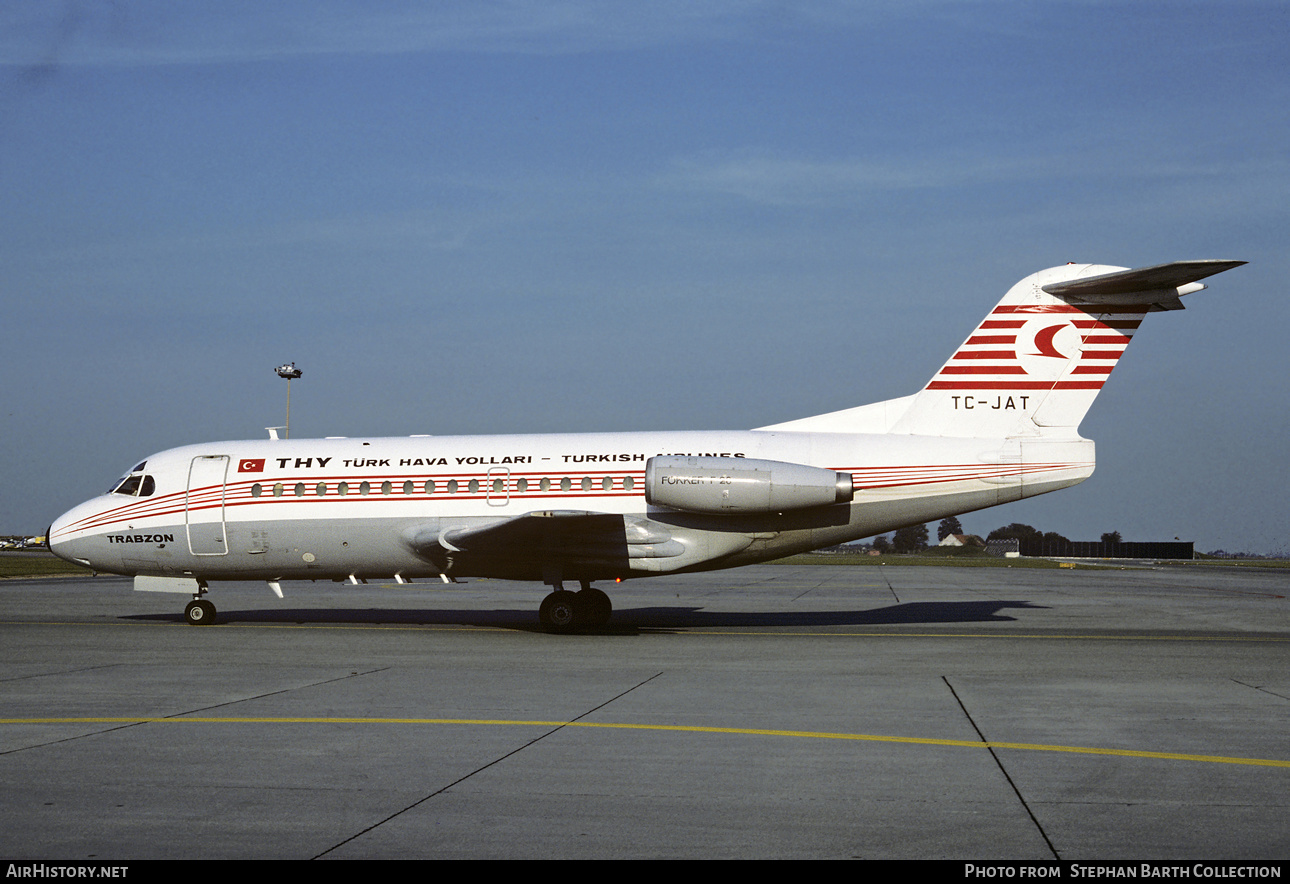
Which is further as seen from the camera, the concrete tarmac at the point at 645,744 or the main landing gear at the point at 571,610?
the main landing gear at the point at 571,610

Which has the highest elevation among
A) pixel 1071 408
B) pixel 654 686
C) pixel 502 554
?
pixel 1071 408

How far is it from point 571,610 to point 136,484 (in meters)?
9.48

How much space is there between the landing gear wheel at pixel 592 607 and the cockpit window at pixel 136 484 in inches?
356

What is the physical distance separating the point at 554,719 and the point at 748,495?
8521 mm

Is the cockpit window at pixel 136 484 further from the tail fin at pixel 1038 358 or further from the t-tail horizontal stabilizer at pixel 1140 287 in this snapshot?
the t-tail horizontal stabilizer at pixel 1140 287

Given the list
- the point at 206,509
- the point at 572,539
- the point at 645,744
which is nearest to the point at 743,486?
the point at 572,539

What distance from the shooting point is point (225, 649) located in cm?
1588

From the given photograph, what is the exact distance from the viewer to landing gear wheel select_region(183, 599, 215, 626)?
20234mm

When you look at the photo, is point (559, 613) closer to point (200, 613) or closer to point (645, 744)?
point (200, 613)

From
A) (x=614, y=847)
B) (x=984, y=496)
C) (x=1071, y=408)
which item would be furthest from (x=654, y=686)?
(x=1071, y=408)

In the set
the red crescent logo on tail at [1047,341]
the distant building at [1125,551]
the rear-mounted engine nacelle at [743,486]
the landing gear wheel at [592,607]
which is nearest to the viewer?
the rear-mounted engine nacelle at [743,486]

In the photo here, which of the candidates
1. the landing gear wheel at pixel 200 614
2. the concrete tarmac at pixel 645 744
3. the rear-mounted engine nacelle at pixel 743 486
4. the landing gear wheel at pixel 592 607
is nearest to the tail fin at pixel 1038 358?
the rear-mounted engine nacelle at pixel 743 486

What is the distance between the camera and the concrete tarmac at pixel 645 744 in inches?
229
